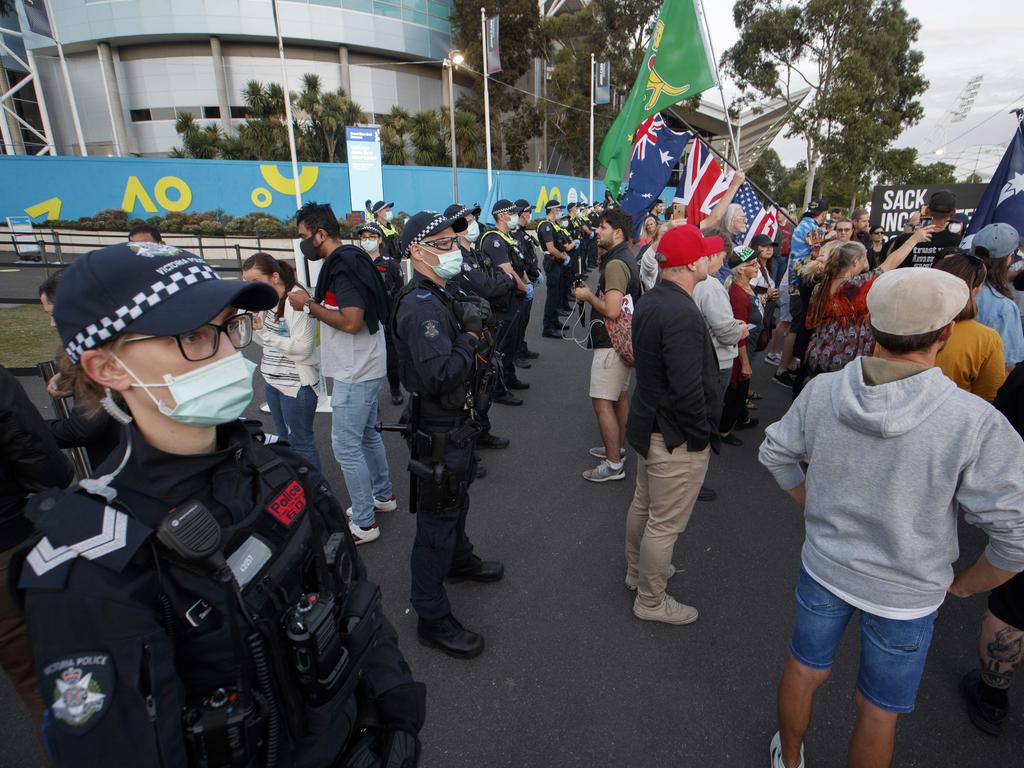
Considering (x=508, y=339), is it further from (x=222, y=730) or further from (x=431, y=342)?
(x=222, y=730)

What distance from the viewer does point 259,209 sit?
2181 centimetres

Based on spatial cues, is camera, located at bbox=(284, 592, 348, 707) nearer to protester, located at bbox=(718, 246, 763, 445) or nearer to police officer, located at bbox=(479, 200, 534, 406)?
protester, located at bbox=(718, 246, 763, 445)

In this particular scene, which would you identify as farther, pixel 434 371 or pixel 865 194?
pixel 865 194

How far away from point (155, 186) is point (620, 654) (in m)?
24.8

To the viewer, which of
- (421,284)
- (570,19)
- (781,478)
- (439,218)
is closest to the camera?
(781,478)

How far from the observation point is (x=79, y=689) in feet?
3.07

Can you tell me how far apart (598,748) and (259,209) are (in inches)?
936

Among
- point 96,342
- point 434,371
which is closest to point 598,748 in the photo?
point 434,371

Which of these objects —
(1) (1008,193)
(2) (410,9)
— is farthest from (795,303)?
(2) (410,9)

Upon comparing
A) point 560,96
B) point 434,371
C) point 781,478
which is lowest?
point 781,478

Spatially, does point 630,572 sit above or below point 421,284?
below

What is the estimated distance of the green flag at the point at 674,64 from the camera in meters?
6.01

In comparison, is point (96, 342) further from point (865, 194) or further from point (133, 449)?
point (865, 194)

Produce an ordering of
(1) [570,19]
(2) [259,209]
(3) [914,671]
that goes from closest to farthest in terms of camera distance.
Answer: (3) [914,671]
(2) [259,209]
(1) [570,19]
